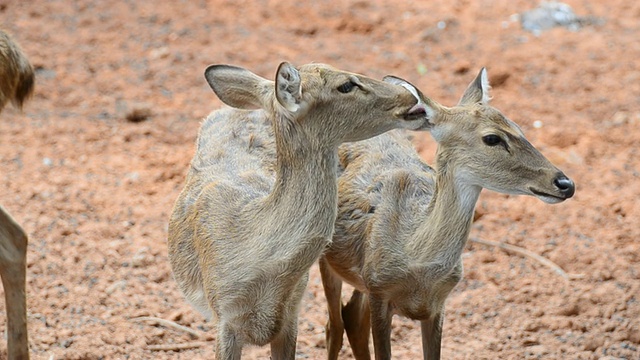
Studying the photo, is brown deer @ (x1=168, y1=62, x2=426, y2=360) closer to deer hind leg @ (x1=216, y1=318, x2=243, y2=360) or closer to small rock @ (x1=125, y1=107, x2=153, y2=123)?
deer hind leg @ (x1=216, y1=318, x2=243, y2=360)

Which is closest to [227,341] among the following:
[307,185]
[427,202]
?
[307,185]

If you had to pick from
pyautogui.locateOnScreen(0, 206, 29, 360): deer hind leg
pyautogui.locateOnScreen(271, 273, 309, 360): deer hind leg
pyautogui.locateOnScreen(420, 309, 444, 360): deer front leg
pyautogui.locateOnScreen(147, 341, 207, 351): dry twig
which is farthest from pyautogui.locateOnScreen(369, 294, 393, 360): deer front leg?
pyautogui.locateOnScreen(0, 206, 29, 360): deer hind leg

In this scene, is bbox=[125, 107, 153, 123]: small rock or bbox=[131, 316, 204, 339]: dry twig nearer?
bbox=[131, 316, 204, 339]: dry twig

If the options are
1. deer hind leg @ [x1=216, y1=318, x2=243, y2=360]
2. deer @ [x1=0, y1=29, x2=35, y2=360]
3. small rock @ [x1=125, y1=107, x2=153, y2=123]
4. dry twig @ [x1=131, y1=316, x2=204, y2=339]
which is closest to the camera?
deer hind leg @ [x1=216, y1=318, x2=243, y2=360]

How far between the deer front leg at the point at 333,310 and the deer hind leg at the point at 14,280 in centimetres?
174

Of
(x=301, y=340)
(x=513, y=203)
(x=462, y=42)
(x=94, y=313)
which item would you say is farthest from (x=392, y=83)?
(x=462, y=42)

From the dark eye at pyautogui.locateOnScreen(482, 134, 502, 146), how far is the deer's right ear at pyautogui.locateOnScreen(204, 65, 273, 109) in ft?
3.78

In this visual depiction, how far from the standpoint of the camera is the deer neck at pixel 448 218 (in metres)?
5.59

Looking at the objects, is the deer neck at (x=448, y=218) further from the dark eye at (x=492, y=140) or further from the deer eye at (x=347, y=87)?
the deer eye at (x=347, y=87)

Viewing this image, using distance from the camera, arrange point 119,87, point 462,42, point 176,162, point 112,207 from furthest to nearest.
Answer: point 462,42, point 119,87, point 176,162, point 112,207

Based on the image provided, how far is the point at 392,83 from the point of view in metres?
5.44

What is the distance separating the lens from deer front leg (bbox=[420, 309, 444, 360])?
594 centimetres

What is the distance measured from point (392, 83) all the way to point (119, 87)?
569 centimetres

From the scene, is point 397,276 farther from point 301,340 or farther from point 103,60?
point 103,60
